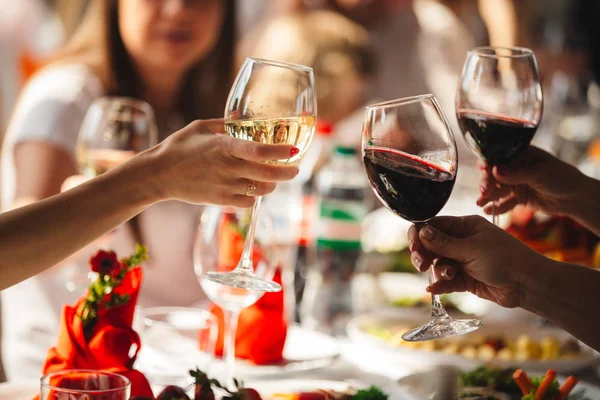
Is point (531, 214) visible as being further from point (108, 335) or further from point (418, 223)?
point (108, 335)

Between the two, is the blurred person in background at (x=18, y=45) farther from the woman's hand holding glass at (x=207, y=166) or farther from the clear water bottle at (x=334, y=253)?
the woman's hand holding glass at (x=207, y=166)

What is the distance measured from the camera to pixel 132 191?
88cm

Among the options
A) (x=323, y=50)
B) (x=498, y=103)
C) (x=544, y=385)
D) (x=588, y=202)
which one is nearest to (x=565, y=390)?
(x=544, y=385)

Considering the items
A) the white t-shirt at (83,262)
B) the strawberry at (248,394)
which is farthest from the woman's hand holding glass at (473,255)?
the white t-shirt at (83,262)

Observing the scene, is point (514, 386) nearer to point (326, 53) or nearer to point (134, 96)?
point (134, 96)

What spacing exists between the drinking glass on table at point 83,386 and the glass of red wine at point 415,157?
326 millimetres

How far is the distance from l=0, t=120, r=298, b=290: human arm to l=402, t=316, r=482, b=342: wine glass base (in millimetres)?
237

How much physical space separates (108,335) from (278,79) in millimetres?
362

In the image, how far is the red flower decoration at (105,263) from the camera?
3.05ft

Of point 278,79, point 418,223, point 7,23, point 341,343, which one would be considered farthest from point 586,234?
point 7,23

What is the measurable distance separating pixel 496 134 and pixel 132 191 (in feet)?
1.83

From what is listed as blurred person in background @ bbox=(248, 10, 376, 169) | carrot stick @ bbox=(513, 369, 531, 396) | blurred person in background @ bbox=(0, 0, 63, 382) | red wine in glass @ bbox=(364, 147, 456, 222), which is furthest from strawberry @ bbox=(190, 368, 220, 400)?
blurred person in background @ bbox=(0, 0, 63, 382)

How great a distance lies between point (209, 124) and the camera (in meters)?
0.92

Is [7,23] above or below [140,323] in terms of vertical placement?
above
